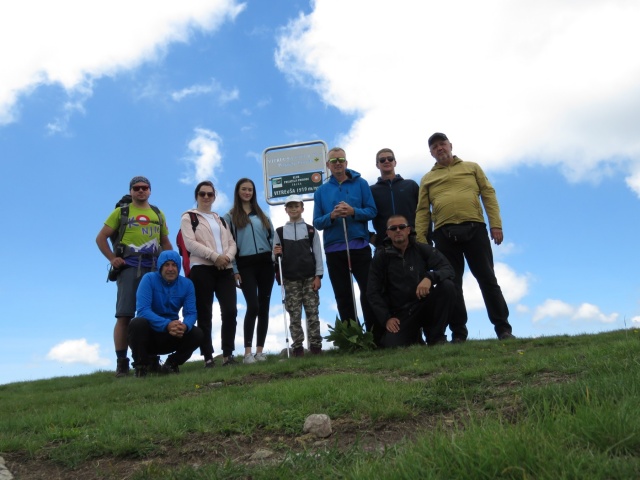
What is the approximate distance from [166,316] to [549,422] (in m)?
6.10

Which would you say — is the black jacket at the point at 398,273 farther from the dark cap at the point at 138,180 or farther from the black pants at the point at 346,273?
the dark cap at the point at 138,180

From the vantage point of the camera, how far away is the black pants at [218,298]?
8172 mm

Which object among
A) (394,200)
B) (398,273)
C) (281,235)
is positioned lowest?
(398,273)

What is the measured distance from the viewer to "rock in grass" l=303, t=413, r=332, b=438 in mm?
3814

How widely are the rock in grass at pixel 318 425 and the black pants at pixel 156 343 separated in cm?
428

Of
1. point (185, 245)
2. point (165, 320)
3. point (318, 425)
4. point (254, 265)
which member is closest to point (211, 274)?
point (185, 245)

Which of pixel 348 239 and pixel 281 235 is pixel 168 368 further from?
pixel 348 239

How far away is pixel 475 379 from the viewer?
4715 millimetres

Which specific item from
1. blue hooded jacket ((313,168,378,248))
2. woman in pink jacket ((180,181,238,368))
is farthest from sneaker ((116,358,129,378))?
blue hooded jacket ((313,168,378,248))

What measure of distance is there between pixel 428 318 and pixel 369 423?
4.19 metres

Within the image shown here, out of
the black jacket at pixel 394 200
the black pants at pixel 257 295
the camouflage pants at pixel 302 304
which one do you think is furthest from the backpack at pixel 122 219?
the black jacket at pixel 394 200

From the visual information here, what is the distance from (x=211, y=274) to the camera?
8.27 meters

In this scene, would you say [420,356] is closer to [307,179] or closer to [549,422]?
[549,422]

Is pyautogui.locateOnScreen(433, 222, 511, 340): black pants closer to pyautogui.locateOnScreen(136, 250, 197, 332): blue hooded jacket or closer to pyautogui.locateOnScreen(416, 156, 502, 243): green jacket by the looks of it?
pyautogui.locateOnScreen(416, 156, 502, 243): green jacket
